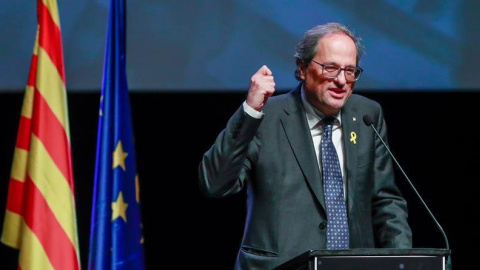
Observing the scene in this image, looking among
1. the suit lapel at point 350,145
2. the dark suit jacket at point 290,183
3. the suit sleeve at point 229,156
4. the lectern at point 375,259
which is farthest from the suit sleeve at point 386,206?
the lectern at point 375,259

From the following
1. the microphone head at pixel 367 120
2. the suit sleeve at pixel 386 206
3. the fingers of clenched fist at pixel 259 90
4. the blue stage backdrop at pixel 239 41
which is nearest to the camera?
the fingers of clenched fist at pixel 259 90

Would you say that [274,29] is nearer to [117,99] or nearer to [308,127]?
[117,99]

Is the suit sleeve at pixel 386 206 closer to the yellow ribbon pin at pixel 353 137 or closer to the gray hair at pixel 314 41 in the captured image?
the yellow ribbon pin at pixel 353 137

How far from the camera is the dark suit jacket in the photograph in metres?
2.69

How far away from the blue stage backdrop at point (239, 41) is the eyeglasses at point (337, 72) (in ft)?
4.36

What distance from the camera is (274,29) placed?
13.8ft

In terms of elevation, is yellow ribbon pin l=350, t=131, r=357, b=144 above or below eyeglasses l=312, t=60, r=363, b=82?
below

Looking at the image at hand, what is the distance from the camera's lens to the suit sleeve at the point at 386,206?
283cm

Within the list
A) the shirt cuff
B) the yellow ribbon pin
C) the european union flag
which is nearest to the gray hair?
the yellow ribbon pin

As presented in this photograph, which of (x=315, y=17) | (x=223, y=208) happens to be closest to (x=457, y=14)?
(x=315, y=17)

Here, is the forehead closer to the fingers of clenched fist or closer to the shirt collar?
the shirt collar

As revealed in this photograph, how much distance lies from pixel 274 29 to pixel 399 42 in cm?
60

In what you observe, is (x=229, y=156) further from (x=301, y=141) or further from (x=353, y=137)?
(x=353, y=137)

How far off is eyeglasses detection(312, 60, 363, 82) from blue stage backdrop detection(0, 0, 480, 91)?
133cm
